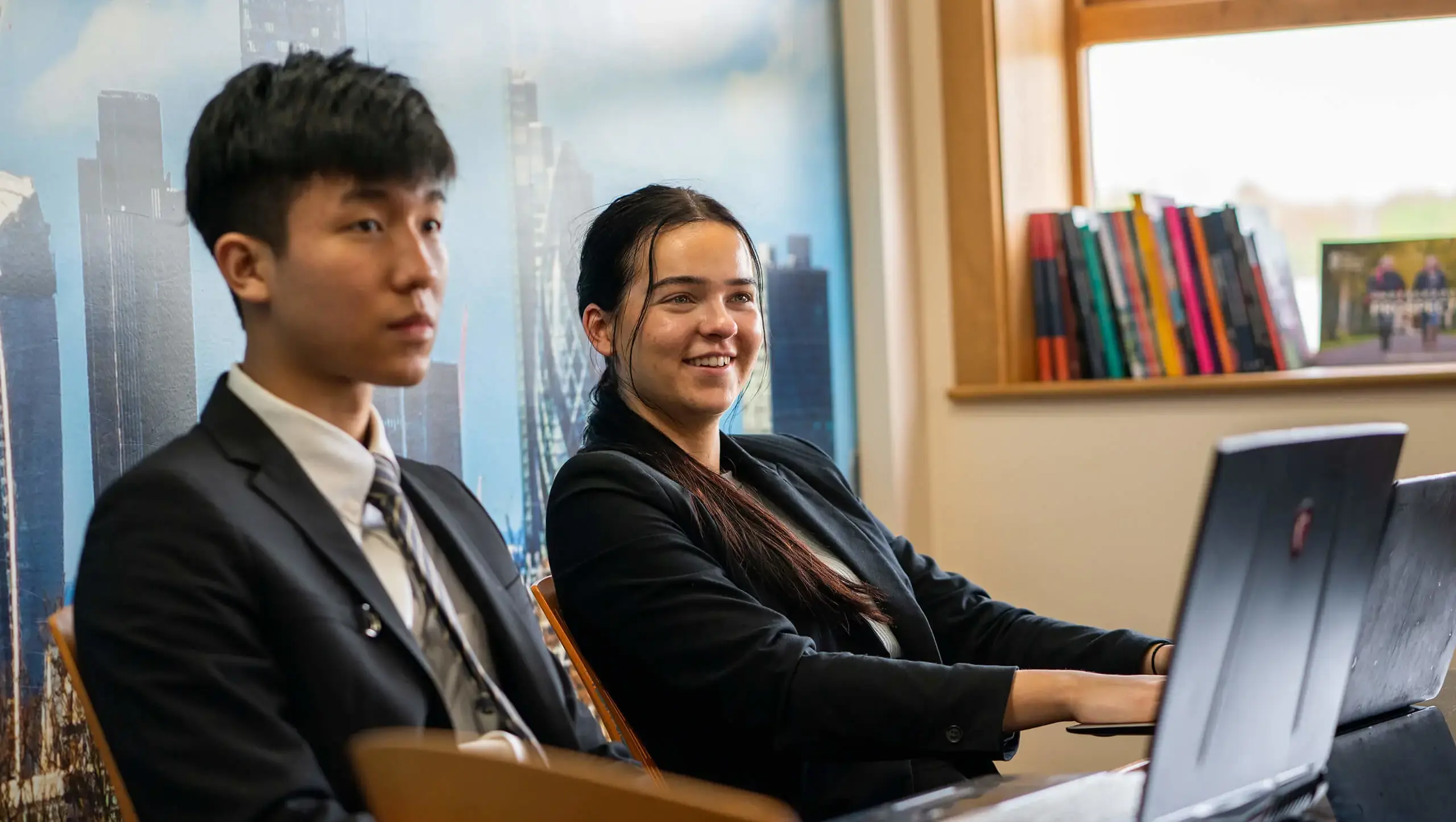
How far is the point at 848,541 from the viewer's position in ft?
6.26

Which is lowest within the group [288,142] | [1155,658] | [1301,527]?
[1155,658]

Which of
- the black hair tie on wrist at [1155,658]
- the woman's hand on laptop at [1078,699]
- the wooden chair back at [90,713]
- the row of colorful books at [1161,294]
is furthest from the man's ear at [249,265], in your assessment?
the row of colorful books at [1161,294]

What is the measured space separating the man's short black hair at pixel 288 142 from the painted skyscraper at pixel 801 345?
1.65 meters

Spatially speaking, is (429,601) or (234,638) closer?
(234,638)

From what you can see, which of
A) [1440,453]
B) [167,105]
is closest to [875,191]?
[1440,453]

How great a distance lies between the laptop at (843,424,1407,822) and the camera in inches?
39.9

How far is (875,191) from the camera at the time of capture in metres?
3.06

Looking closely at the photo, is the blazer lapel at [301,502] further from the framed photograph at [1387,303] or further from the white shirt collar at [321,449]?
the framed photograph at [1387,303]

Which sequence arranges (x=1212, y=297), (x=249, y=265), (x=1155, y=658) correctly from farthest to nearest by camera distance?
(x=1212, y=297) → (x=1155, y=658) → (x=249, y=265)

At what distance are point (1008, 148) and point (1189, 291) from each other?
50 cm

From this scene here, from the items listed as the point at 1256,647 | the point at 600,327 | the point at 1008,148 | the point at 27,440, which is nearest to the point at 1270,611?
the point at 1256,647

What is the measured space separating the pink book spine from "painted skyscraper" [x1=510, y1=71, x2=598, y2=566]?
139 cm

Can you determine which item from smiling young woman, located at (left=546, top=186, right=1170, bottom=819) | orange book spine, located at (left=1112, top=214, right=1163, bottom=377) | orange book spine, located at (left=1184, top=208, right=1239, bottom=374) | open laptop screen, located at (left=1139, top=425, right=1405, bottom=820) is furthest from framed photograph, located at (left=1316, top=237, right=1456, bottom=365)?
open laptop screen, located at (left=1139, top=425, right=1405, bottom=820)

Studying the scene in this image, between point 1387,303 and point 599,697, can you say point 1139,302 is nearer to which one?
point 1387,303
